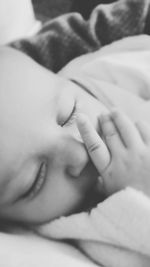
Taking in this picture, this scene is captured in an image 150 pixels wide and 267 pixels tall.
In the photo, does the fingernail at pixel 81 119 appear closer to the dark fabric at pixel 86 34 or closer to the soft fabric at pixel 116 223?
the soft fabric at pixel 116 223

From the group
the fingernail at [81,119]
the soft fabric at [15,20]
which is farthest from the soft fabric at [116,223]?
the soft fabric at [15,20]

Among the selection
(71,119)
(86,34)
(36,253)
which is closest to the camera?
(36,253)

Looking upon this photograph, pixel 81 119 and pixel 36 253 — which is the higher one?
pixel 81 119

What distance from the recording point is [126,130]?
71cm

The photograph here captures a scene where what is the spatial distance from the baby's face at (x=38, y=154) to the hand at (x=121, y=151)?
0.07 feet

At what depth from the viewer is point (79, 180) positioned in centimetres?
69

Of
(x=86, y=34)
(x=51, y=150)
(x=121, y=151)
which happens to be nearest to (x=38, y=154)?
(x=51, y=150)

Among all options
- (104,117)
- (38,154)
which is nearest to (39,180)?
(38,154)

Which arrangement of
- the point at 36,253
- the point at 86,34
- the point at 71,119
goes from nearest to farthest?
the point at 36,253
the point at 71,119
the point at 86,34

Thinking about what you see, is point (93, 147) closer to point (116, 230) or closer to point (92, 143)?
point (92, 143)

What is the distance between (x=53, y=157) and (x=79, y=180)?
50 mm

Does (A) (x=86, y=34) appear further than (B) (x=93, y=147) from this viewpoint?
Yes

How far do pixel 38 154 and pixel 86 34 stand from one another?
0.48 metres

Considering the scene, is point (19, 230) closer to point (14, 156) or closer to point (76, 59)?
point (14, 156)
